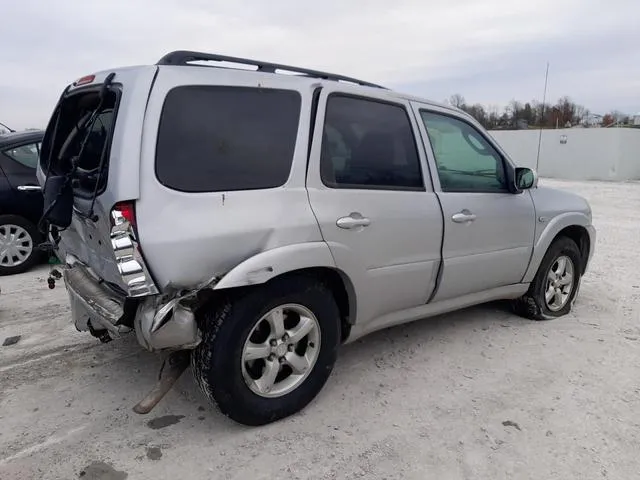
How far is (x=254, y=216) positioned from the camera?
2.69m

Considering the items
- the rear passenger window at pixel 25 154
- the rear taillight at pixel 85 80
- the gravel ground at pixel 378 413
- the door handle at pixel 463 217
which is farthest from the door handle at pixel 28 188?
the door handle at pixel 463 217

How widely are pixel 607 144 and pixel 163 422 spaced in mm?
23680

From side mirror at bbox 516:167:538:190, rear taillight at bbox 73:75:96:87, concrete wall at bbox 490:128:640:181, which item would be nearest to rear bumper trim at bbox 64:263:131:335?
rear taillight at bbox 73:75:96:87

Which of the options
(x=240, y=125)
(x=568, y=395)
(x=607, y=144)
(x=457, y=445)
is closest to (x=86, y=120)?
(x=240, y=125)

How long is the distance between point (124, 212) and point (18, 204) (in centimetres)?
445

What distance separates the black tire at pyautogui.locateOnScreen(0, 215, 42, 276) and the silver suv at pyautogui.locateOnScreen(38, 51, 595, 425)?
288 centimetres

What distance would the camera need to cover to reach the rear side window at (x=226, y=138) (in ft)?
8.33

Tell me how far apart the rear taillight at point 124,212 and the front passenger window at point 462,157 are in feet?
6.83

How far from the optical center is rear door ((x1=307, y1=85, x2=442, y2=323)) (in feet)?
9.89

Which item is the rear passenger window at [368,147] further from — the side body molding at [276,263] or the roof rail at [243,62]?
the side body molding at [276,263]

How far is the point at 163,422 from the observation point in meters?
2.96

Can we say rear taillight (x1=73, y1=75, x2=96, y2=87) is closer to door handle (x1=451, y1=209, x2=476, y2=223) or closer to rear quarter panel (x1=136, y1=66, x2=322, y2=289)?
rear quarter panel (x1=136, y1=66, x2=322, y2=289)

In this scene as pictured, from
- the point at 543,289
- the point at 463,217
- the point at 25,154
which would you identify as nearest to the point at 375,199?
the point at 463,217

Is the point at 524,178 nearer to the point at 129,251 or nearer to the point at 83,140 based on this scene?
the point at 129,251
